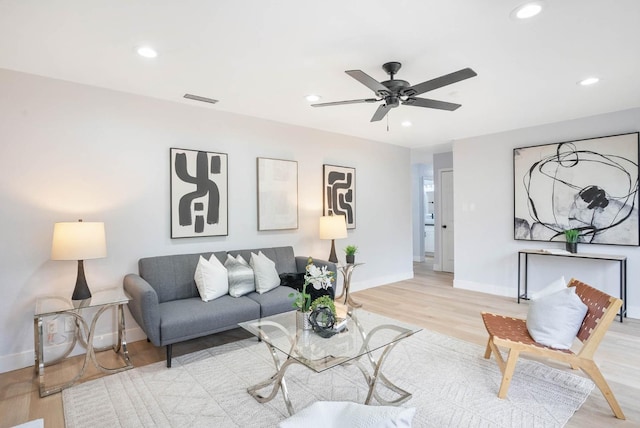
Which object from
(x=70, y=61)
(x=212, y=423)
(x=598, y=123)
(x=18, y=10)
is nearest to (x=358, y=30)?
(x=18, y=10)

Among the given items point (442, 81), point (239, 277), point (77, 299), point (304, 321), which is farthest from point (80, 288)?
point (442, 81)

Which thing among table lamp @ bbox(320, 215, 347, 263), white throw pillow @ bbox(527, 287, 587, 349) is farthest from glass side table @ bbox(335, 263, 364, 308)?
white throw pillow @ bbox(527, 287, 587, 349)

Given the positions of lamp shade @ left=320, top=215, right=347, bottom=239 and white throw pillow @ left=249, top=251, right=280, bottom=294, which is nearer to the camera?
white throw pillow @ left=249, top=251, right=280, bottom=294

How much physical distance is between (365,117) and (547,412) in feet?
11.0

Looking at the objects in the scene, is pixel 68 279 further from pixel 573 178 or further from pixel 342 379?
pixel 573 178

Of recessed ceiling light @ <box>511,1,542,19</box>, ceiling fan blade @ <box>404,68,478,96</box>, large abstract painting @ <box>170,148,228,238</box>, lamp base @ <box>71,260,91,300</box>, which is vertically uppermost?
recessed ceiling light @ <box>511,1,542,19</box>

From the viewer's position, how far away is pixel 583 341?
2.36 m

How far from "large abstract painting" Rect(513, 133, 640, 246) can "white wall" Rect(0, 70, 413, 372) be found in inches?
125

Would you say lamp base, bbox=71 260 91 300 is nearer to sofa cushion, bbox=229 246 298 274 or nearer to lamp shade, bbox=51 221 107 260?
lamp shade, bbox=51 221 107 260

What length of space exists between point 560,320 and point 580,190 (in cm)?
281

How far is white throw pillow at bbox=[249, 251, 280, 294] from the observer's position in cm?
352

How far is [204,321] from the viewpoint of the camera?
9.54ft

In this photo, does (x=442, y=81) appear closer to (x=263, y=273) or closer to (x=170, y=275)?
(x=263, y=273)

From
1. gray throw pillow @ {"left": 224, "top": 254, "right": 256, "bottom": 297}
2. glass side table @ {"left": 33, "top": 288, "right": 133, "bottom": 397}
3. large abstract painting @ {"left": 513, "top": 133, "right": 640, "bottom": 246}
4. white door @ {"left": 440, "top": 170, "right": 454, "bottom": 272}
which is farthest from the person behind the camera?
white door @ {"left": 440, "top": 170, "right": 454, "bottom": 272}
